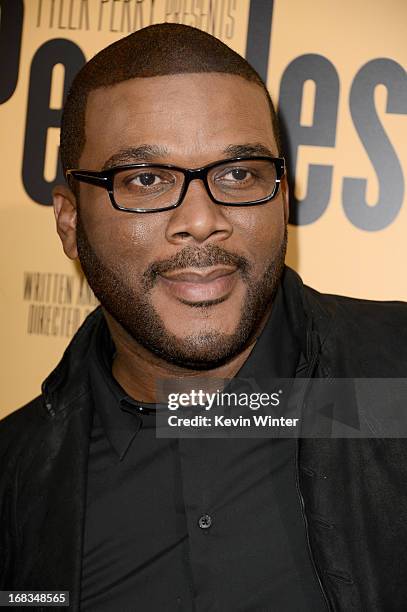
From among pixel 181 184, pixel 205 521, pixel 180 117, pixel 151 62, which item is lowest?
pixel 205 521

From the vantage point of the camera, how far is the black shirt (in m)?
1.40

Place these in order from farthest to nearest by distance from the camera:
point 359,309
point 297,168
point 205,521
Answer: point 297,168 → point 359,309 → point 205,521

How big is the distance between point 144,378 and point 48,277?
1.55 feet

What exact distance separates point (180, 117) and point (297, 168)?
0.50m

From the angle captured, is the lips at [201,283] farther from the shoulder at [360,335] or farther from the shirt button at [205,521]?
the shirt button at [205,521]

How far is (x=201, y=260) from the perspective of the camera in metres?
1.46

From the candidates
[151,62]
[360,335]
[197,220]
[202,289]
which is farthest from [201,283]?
[151,62]

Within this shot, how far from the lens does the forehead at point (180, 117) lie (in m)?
1.50

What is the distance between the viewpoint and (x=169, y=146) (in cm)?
149

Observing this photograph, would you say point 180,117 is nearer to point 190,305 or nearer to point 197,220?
point 197,220

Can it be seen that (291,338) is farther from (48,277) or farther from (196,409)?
(48,277)

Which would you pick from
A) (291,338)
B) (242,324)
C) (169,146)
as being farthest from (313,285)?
(169,146)

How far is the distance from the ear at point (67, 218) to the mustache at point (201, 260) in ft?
1.16

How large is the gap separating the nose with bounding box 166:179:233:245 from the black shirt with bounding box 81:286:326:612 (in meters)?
0.25
